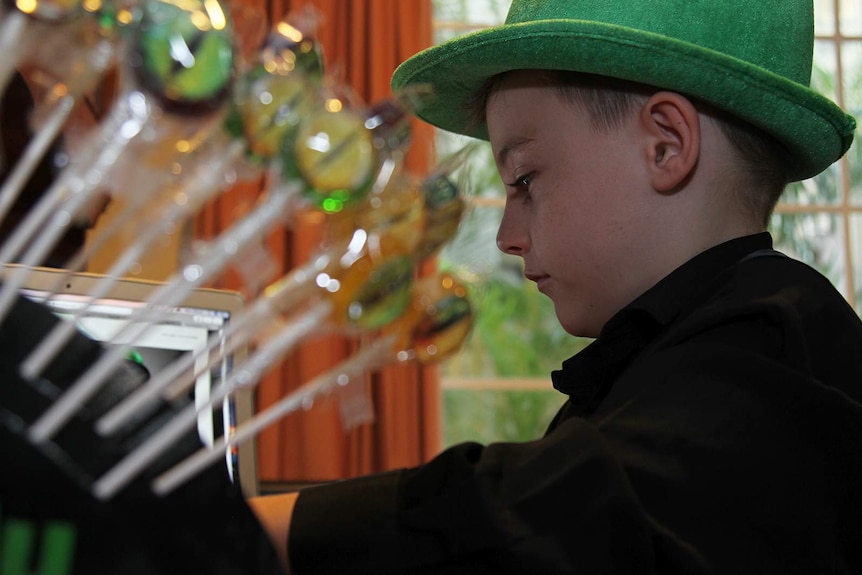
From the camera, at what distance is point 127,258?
0.38 metres

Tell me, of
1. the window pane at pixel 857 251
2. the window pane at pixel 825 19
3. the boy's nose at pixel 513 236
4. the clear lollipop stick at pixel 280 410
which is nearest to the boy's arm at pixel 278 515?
the clear lollipop stick at pixel 280 410

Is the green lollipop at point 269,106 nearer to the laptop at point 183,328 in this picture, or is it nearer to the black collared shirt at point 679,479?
the black collared shirt at point 679,479

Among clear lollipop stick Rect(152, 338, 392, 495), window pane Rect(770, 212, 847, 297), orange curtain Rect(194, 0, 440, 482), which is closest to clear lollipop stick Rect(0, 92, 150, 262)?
clear lollipop stick Rect(152, 338, 392, 495)

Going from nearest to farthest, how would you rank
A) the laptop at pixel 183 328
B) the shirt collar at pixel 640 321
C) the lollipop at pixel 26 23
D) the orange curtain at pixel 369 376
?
the lollipop at pixel 26 23
the shirt collar at pixel 640 321
the laptop at pixel 183 328
the orange curtain at pixel 369 376

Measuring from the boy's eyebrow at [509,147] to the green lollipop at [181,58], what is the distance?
0.56 m

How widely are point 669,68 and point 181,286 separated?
56cm

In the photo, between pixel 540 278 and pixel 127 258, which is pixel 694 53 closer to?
pixel 540 278

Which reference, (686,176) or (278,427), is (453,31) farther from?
(686,176)

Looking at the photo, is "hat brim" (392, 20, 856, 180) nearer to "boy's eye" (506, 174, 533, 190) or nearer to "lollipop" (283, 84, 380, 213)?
"boy's eye" (506, 174, 533, 190)

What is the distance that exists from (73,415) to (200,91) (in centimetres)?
13

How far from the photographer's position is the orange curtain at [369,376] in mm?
2689

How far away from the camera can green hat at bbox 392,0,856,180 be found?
2.72 ft

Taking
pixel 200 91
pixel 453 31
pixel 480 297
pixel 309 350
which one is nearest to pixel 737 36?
pixel 480 297

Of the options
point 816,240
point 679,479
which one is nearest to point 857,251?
point 816,240
